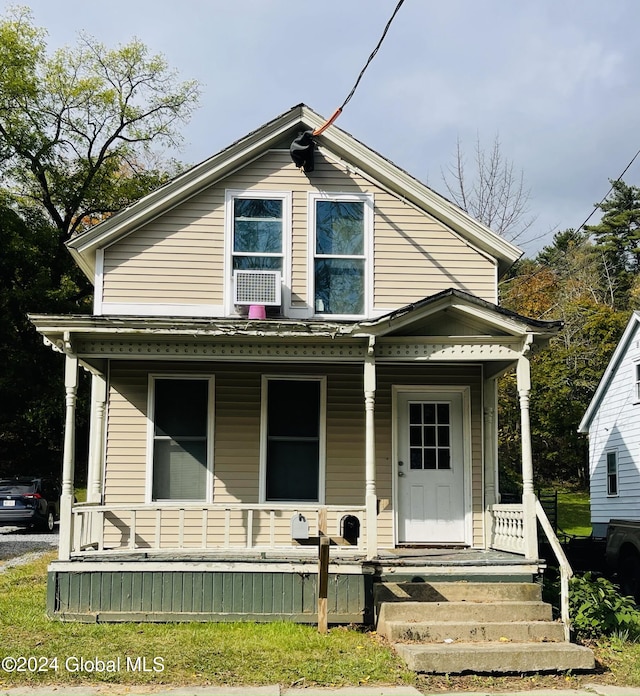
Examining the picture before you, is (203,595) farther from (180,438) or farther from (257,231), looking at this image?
(257,231)

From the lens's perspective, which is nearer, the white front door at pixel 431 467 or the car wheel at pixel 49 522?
the white front door at pixel 431 467

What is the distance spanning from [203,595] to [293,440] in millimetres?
2635

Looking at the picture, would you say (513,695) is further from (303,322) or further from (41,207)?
(41,207)

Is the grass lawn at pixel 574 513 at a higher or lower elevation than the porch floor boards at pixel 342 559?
lower

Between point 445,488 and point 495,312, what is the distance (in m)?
2.82

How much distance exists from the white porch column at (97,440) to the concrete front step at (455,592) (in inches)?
157

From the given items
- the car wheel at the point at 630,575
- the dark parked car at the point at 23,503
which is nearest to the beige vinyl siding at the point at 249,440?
the car wheel at the point at 630,575

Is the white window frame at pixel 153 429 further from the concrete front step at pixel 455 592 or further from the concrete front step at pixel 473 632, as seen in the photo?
the concrete front step at pixel 473 632

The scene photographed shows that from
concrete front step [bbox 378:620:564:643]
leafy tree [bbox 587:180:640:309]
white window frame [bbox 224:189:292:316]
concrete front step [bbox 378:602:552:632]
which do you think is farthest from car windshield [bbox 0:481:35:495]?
leafy tree [bbox 587:180:640:309]

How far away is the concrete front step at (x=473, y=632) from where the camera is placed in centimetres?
806

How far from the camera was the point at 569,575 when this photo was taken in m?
8.60

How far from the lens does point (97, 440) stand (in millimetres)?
10672

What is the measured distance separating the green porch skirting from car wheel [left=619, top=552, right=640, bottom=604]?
5.68 m

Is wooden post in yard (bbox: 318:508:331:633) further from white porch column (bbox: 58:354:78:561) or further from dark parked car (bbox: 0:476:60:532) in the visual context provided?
dark parked car (bbox: 0:476:60:532)
